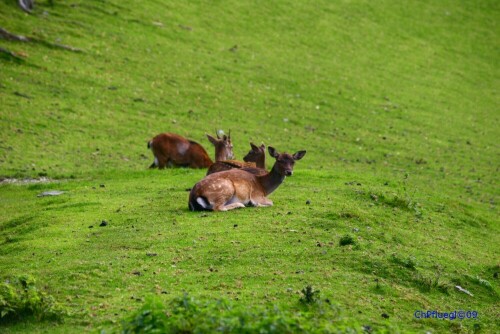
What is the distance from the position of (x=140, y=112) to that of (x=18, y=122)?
4295 mm

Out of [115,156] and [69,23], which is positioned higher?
[69,23]

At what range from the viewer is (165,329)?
705 cm

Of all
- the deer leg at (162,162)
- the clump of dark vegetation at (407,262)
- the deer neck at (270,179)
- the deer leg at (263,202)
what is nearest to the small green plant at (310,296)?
the clump of dark vegetation at (407,262)

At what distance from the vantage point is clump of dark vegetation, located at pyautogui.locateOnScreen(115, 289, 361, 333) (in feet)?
22.5

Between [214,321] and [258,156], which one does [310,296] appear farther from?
[258,156]

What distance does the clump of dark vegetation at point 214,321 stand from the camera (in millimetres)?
6844

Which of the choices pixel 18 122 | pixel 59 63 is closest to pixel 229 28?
pixel 59 63

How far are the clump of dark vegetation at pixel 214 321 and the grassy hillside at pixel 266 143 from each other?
0.94m

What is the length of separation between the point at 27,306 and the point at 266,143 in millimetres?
15823

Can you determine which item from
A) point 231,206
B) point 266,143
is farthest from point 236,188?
point 266,143

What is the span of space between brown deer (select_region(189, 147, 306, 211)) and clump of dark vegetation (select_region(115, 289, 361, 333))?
5.59 metres

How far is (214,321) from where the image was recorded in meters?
6.97

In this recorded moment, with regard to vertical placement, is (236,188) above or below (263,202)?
above

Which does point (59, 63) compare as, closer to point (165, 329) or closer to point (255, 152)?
point (255, 152)
